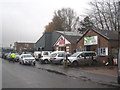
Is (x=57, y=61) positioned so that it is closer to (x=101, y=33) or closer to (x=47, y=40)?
(x=101, y=33)

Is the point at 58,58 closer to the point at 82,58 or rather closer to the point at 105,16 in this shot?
the point at 82,58

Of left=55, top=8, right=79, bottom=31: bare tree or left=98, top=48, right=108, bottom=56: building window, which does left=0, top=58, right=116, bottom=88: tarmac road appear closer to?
left=98, top=48, right=108, bottom=56: building window

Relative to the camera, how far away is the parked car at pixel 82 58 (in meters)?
22.7

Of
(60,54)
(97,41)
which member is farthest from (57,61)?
(97,41)

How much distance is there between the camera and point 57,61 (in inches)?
1021

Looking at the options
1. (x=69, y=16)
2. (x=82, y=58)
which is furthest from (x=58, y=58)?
(x=69, y=16)

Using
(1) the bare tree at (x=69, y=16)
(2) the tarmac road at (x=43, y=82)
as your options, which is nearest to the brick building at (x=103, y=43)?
(2) the tarmac road at (x=43, y=82)

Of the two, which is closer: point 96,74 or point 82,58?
point 96,74

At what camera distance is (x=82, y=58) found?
76.2ft

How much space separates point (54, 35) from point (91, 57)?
1107 inches

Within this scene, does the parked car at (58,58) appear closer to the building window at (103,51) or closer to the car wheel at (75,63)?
the car wheel at (75,63)

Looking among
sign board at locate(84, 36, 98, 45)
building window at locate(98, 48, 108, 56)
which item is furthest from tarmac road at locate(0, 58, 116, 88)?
sign board at locate(84, 36, 98, 45)

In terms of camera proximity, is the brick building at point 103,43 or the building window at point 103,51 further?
the building window at point 103,51

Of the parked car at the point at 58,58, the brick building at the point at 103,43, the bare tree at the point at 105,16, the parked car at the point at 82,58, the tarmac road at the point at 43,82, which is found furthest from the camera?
the bare tree at the point at 105,16
